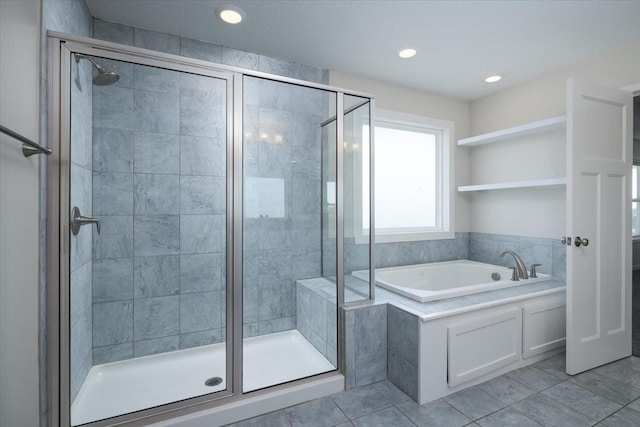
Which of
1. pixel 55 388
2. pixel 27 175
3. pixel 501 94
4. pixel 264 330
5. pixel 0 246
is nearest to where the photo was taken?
pixel 0 246

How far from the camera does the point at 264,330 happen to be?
229 centimetres

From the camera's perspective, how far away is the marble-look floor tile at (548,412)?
5.34ft

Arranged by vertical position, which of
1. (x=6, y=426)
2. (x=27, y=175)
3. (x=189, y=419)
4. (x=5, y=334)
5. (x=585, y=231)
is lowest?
(x=189, y=419)

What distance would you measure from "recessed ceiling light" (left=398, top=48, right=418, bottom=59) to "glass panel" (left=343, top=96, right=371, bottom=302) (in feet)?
1.96

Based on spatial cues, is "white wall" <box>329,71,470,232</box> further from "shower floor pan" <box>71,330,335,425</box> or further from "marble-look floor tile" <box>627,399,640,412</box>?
"shower floor pan" <box>71,330,335,425</box>

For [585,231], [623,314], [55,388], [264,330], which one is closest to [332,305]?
[264,330]

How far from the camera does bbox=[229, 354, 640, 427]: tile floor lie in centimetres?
166

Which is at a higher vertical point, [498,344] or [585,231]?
[585,231]

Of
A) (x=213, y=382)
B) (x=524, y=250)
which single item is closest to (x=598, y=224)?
(x=524, y=250)

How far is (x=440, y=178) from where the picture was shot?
3.47 m

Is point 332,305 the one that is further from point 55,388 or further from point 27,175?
point 27,175

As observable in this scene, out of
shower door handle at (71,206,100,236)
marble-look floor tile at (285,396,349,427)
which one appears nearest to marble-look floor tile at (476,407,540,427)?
marble-look floor tile at (285,396,349,427)

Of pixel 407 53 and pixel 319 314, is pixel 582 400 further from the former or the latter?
pixel 407 53

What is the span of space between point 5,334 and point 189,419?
0.98 meters
